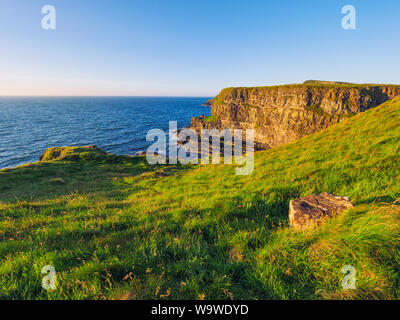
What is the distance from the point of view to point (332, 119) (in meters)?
71.2

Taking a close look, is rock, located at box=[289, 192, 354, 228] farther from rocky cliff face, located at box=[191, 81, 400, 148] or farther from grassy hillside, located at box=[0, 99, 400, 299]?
rocky cliff face, located at box=[191, 81, 400, 148]

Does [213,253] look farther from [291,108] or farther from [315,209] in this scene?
[291,108]

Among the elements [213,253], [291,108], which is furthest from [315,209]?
[291,108]

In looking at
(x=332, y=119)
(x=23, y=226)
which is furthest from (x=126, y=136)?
(x=332, y=119)

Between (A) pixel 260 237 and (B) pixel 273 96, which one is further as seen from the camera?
(B) pixel 273 96

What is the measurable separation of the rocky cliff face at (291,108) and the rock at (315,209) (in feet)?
269

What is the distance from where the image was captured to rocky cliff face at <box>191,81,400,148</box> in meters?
70.1

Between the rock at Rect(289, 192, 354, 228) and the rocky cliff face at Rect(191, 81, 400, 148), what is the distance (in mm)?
82113

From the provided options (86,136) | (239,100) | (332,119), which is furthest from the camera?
(239,100)

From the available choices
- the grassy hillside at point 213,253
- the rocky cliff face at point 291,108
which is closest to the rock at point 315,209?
the grassy hillside at point 213,253

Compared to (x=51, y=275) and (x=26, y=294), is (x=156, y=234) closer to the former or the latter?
(x=51, y=275)

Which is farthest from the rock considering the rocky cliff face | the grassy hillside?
the rocky cliff face

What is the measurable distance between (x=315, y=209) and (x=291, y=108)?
93445 millimetres

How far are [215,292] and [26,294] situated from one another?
2.92 meters
